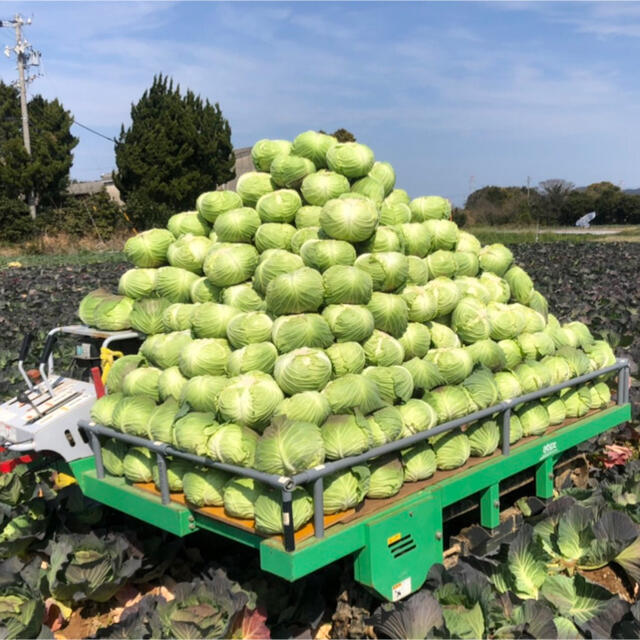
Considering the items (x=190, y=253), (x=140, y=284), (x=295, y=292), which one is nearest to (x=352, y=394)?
(x=295, y=292)

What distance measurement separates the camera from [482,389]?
4328 mm

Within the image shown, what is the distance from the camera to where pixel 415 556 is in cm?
369

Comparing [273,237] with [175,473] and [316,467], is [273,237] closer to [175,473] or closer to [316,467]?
[175,473]

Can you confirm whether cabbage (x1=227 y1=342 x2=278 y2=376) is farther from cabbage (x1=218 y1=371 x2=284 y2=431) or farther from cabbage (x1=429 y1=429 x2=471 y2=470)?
cabbage (x1=429 y1=429 x2=471 y2=470)

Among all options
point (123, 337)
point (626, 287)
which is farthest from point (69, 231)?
point (123, 337)

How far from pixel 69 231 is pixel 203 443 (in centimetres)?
4091

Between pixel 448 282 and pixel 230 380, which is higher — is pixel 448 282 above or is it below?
above

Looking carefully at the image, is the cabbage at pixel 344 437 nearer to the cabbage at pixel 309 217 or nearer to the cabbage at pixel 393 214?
the cabbage at pixel 309 217

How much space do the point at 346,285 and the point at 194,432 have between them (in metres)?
1.24

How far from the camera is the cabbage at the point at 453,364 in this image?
14.6ft

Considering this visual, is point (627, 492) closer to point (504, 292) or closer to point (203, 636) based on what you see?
point (504, 292)

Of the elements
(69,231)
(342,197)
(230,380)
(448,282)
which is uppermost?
(342,197)

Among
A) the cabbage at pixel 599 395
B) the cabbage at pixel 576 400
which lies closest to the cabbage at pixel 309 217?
the cabbage at pixel 576 400

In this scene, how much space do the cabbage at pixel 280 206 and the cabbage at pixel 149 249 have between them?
0.92 metres
